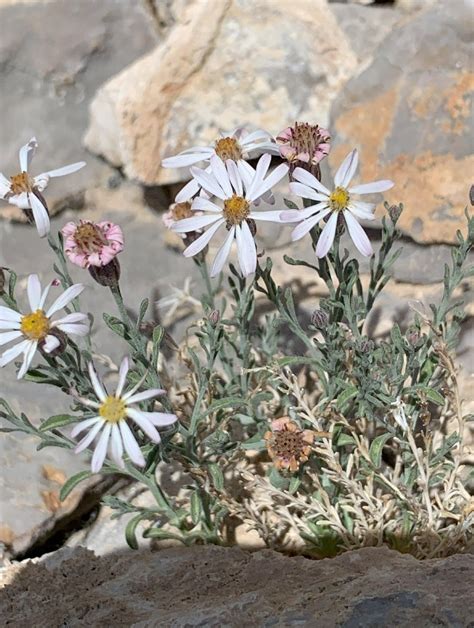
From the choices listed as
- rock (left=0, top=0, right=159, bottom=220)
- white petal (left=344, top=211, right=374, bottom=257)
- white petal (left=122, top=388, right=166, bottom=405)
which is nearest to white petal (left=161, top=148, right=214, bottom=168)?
white petal (left=344, top=211, right=374, bottom=257)

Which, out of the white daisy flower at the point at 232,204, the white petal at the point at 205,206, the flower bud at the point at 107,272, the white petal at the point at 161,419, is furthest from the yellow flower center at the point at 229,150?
the white petal at the point at 161,419

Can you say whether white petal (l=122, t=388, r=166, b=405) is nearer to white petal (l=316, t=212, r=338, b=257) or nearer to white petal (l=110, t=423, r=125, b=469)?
white petal (l=110, t=423, r=125, b=469)

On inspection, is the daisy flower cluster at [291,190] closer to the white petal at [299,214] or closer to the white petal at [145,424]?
the white petal at [299,214]

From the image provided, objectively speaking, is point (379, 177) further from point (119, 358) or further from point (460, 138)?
point (119, 358)

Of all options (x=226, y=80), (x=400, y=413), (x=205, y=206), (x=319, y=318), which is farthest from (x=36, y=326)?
(x=226, y=80)

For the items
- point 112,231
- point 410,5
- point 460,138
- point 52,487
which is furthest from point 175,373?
point 410,5

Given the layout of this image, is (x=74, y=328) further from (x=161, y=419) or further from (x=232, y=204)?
(x=232, y=204)
